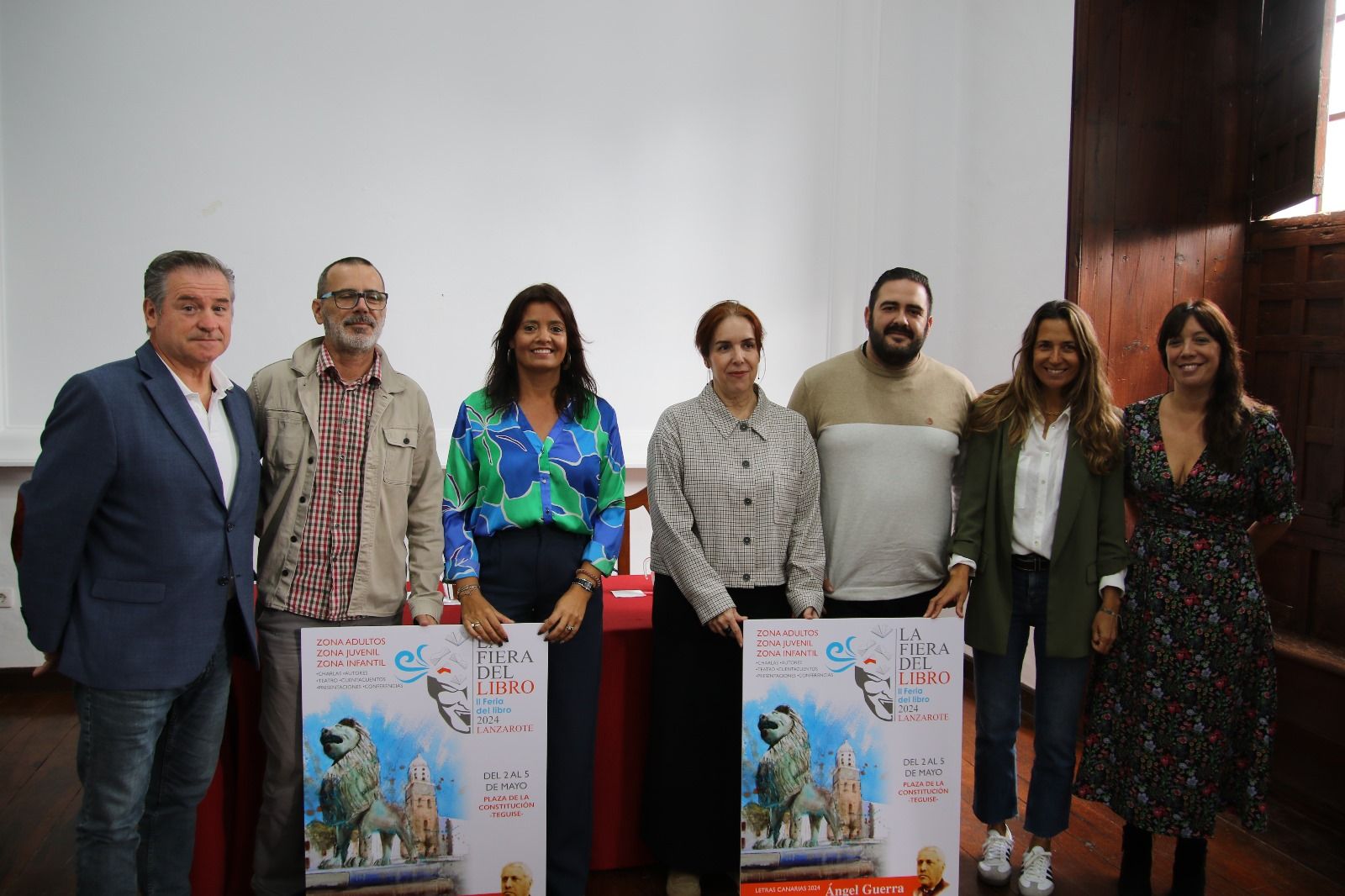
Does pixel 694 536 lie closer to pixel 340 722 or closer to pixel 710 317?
pixel 710 317

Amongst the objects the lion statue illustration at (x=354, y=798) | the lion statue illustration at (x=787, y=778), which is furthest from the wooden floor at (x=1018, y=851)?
the lion statue illustration at (x=354, y=798)

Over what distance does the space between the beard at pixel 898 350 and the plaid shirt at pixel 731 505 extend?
13.7 inches

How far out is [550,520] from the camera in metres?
2.12

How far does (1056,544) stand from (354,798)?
185 centimetres

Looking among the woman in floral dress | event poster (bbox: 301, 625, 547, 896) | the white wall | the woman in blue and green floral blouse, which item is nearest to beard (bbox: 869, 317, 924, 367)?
the woman in floral dress

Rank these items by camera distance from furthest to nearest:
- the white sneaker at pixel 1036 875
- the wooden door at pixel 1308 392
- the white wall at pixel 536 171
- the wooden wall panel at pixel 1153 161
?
the white wall at pixel 536 171
the wooden wall panel at pixel 1153 161
the wooden door at pixel 1308 392
the white sneaker at pixel 1036 875

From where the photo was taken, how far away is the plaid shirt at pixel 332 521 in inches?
78.7

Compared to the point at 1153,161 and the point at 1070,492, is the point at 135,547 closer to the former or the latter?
the point at 1070,492

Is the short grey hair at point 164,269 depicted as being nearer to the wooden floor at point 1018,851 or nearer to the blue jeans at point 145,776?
the blue jeans at point 145,776

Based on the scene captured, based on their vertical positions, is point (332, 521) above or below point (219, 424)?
below

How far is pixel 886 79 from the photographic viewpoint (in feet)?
14.1

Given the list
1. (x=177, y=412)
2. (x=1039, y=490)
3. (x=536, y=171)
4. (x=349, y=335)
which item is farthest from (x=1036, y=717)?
(x=536, y=171)

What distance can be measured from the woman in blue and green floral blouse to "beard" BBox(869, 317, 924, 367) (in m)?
0.77

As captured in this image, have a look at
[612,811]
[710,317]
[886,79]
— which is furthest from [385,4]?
[612,811]
